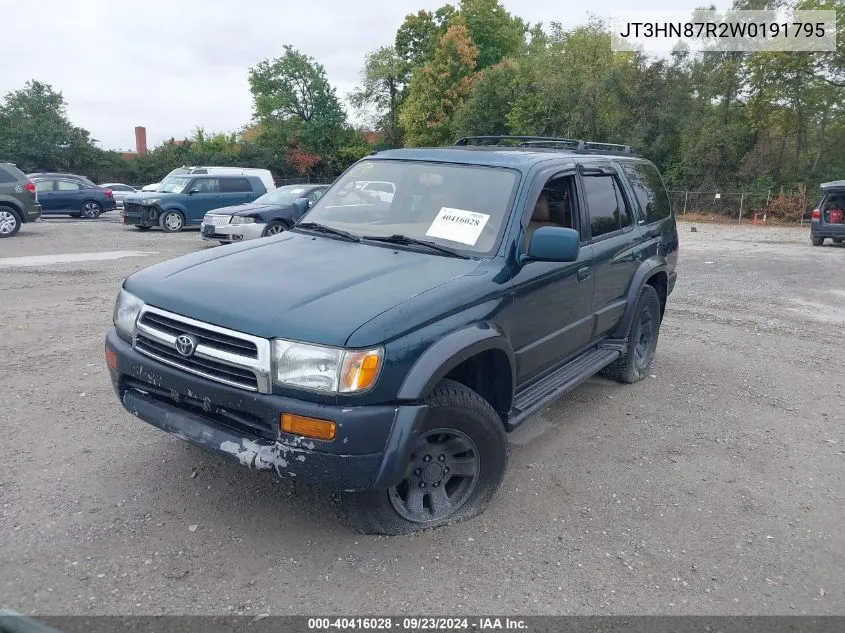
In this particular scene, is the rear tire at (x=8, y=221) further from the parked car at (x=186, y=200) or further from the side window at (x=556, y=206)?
the side window at (x=556, y=206)

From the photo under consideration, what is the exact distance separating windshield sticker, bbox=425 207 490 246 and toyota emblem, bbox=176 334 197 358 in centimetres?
155

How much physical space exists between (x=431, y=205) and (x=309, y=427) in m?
1.87

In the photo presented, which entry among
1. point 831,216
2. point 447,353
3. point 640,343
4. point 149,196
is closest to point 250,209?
point 149,196

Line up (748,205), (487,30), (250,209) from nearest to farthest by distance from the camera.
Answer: (250,209), (748,205), (487,30)

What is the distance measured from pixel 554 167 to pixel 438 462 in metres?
2.17

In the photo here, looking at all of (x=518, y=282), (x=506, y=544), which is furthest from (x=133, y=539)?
(x=518, y=282)

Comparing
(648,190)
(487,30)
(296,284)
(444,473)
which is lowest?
(444,473)

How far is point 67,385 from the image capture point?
17.3ft

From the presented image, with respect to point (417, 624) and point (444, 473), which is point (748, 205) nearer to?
point (444, 473)

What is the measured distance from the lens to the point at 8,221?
15.2m

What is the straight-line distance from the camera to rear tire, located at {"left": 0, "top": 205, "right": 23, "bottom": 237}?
15.0 metres

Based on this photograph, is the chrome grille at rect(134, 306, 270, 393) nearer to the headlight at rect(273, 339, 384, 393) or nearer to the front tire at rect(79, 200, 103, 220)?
the headlight at rect(273, 339, 384, 393)

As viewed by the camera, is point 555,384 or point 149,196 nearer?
point 555,384

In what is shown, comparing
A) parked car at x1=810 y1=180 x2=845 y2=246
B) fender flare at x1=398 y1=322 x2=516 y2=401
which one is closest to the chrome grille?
fender flare at x1=398 y1=322 x2=516 y2=401
